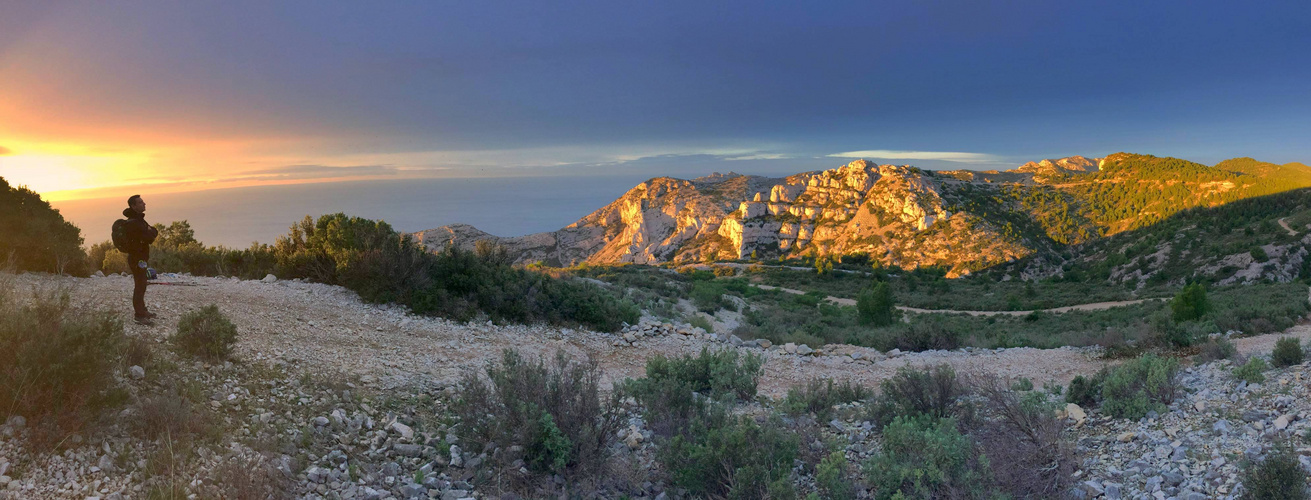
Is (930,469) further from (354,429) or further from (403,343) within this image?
(403,343)

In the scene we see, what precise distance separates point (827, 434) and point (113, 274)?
14573 millimetres

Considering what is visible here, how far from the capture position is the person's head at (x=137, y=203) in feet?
26.0

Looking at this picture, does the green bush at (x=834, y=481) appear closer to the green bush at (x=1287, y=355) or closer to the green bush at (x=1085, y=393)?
the green bush at (x=1085, y=393)

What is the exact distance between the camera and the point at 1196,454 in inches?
226

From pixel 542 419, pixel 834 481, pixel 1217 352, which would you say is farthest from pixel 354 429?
pixel 1217 352

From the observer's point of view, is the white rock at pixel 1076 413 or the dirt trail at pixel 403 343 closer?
the white rock at pixel 1076 413

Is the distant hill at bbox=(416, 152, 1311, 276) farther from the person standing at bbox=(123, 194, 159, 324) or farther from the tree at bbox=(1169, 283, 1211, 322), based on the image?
the tree at bbox=(1169, 283, 1211, 322)

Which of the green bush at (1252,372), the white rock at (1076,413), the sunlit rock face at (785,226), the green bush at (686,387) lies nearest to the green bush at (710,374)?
the green bush at (686,387)

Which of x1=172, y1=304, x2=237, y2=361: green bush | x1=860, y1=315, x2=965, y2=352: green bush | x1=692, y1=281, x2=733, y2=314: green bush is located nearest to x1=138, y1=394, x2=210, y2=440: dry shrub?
x1=172, y1=304, x2=237, y2=361: green bush

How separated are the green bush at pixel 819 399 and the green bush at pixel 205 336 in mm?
7047

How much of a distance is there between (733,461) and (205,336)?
635cm

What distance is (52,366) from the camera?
4598 millimetres

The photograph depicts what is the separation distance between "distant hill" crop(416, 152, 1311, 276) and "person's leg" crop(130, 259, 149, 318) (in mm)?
50771

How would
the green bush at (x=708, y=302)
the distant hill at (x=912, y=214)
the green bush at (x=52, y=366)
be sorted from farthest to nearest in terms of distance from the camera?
1. the distant hill at (x=912, y=214)
2. the green bush at (x=708, y=302)
3. the green bush at (x=52, y=366)
